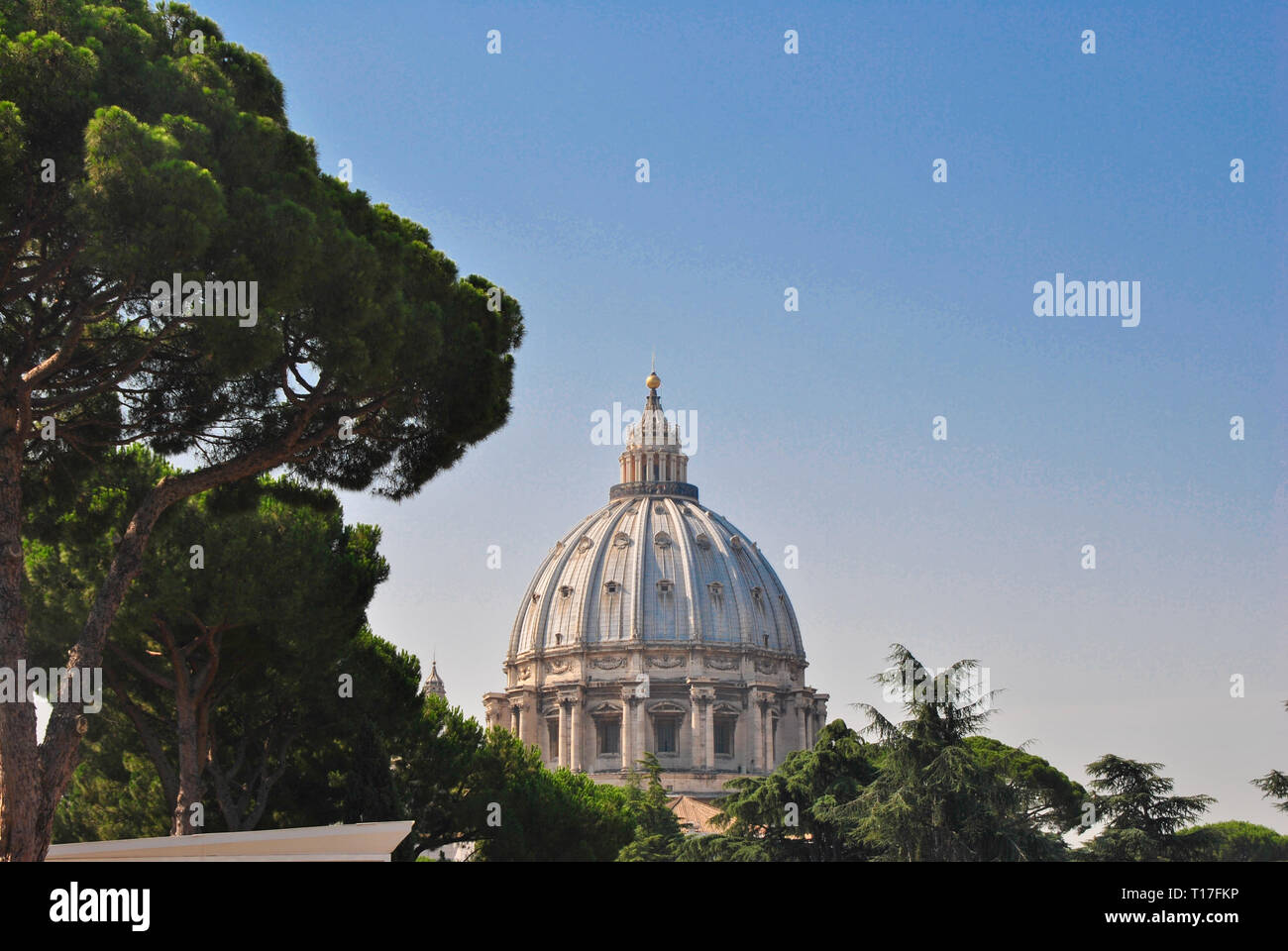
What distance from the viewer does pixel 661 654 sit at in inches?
3831

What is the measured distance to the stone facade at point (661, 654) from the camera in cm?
9575

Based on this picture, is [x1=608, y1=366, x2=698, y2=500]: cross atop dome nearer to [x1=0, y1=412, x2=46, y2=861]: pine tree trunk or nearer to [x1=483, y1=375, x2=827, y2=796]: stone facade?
[x1=483, y1=375, x2=827, y2=796]: stone facade

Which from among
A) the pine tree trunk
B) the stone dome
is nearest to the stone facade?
the stone dome

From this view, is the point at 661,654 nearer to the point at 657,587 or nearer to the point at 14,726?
the point at 657,587

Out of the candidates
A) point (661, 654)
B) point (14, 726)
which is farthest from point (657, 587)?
point (14, 726)

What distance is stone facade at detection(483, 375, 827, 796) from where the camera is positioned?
95750 millimetres

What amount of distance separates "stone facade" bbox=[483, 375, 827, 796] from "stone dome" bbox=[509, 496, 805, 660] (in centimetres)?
9

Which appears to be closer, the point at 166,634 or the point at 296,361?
the point at 296,361

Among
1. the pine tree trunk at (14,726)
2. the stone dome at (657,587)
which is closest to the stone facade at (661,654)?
the stone dome at (657,587)

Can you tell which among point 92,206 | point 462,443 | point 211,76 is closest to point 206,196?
point 92,206

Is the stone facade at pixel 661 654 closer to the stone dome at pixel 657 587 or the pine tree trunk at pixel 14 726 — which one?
the stone dome at pixel 657 587

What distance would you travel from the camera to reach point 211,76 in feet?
46.4
